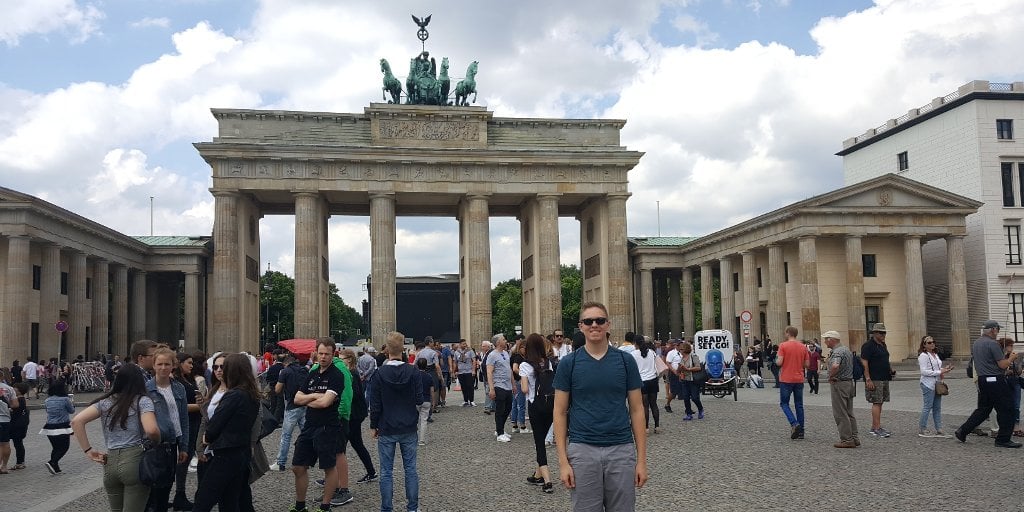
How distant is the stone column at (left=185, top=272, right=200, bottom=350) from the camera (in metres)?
55.4

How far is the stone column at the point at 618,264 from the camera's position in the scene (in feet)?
174

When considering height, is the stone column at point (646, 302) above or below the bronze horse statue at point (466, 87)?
below

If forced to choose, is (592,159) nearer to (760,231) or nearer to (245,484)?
(760,231)

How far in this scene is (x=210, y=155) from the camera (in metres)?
49.5

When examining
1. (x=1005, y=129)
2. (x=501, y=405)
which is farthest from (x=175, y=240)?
(x=1005, y=129)

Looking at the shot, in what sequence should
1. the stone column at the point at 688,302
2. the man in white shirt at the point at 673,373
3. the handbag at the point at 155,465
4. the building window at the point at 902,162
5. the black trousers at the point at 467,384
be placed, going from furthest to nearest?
the stone column at the point at 688,302
the building window at the point at 902,162
the black trousers at the point at 467,384
the man in white shirt at the point at 673,373
the handbag at the point at 155,465

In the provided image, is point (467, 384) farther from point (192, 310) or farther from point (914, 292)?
point (192, 310)

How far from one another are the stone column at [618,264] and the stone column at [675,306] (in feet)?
43.9

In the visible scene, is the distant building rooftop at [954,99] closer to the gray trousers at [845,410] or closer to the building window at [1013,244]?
the building window at [1013,244]

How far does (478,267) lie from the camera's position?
173 feet

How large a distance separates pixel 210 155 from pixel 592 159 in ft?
76.4

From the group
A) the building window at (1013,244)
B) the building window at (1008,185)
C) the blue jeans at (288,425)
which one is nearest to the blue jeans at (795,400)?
the blue jeans at (288,425)

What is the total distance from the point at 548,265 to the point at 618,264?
177 inches

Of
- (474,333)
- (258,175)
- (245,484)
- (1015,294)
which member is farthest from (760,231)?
(245,484)
